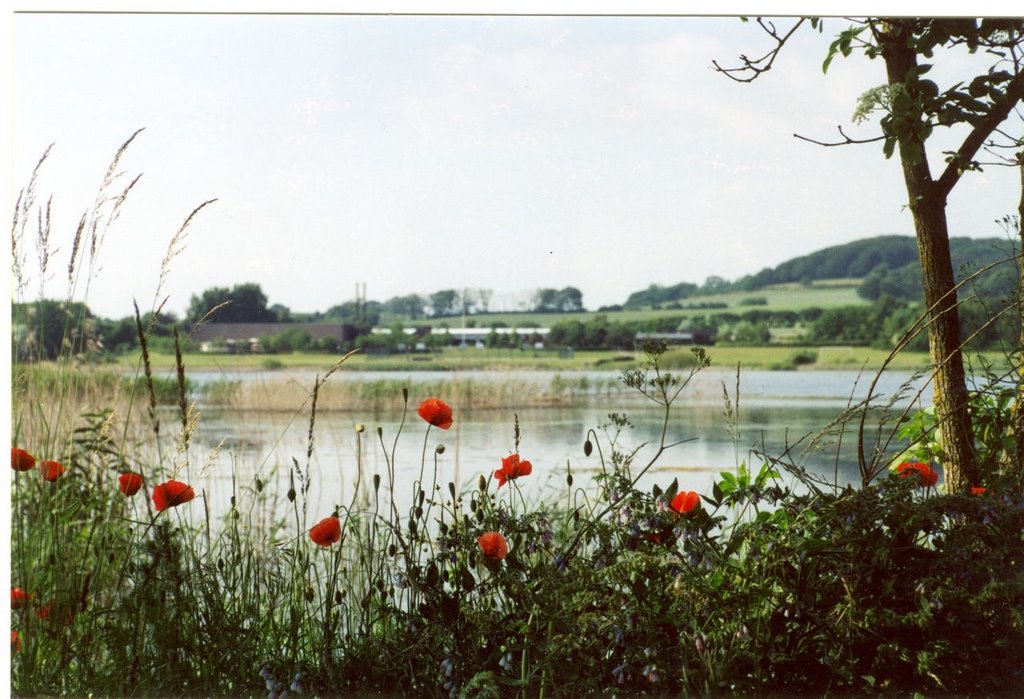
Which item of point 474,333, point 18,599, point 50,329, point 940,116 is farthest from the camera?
point 474,333

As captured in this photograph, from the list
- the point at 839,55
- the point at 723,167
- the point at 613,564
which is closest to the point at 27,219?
the point at 613,564

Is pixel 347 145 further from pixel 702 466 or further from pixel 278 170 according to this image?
pixel 702 466

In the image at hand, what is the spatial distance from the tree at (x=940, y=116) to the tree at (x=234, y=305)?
5.75 feet

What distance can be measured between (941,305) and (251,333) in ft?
7.84

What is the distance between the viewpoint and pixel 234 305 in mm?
3316

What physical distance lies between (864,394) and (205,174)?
7.60 feet

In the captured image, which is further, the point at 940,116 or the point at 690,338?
the point at 690,338

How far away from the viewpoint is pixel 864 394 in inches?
123

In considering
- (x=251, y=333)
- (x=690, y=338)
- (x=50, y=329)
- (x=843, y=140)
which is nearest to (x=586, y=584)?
(x=690, y=338)

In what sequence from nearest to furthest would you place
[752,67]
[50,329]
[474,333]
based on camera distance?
[752,67], [50,329], [474,333]

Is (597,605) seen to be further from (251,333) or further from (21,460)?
(251,333)

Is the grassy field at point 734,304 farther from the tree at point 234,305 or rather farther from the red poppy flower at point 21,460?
the red poppy flower at point 21,460

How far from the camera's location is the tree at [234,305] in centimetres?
316

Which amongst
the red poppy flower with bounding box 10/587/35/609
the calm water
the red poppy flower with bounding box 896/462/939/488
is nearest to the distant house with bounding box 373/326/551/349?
the calm water
